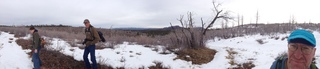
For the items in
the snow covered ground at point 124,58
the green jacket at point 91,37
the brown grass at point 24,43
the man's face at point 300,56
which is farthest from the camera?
the brown grass at point 24,43

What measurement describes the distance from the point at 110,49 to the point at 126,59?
5.97 ft

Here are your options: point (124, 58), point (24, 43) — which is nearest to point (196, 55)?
point (124, 58)

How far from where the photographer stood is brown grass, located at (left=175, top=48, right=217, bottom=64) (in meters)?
12.0

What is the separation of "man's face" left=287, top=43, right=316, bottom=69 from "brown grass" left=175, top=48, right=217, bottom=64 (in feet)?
33.0

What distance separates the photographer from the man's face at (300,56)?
167cm

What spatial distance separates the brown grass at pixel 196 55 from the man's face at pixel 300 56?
396 inches

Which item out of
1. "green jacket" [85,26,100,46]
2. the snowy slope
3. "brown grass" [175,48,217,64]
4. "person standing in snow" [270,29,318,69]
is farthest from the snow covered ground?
"person standing in snow" [270,29,318,69]

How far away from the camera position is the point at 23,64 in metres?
8.48

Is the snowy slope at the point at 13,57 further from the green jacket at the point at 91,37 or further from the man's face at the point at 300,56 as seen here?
the man's face at the point at 300,56

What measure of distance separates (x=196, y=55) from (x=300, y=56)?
11.1 m

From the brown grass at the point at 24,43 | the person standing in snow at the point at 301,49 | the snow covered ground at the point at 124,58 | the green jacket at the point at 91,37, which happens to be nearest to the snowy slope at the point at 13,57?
the snow covered ground at the point at 124,58

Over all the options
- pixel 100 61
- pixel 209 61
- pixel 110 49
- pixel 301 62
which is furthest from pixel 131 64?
pixel 301 62

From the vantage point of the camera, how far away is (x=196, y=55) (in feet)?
41.7

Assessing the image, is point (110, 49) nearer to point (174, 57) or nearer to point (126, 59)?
point (126, 59)
